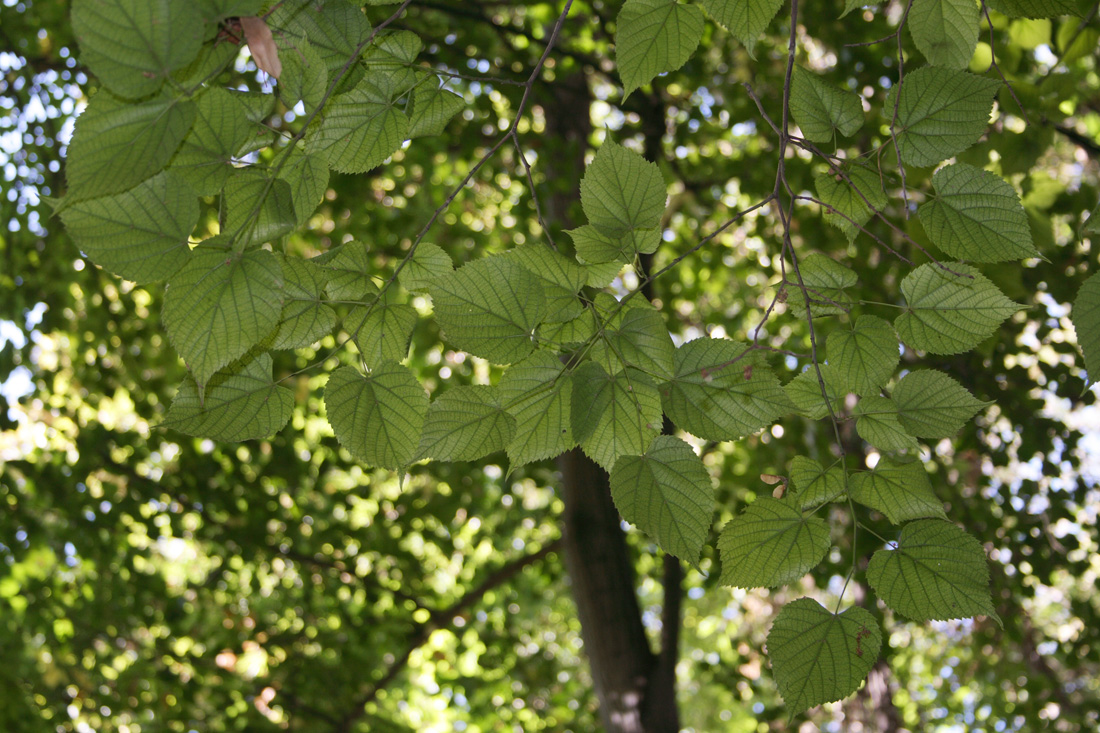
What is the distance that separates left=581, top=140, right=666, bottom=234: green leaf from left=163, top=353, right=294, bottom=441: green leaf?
39 centimetres

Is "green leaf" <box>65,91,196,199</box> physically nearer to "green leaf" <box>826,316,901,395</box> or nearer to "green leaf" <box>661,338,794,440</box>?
"green leaf" <box>661,338,794,440</box>

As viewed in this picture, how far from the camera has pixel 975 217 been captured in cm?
84

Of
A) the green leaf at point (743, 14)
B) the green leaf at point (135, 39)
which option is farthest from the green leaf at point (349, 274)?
the green leaf at point (743, 14)

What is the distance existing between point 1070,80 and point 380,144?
84.1 inches

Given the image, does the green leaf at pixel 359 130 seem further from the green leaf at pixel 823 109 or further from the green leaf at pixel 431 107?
the green leaf at pixel 823 109

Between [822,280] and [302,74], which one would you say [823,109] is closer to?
[822,280]

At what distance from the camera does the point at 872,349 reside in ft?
2.92

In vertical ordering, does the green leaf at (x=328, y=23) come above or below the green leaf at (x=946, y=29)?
below

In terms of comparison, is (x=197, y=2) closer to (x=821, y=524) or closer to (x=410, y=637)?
(x=821, y=524)

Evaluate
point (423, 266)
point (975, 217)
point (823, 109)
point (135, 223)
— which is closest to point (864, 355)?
point (975, 217)

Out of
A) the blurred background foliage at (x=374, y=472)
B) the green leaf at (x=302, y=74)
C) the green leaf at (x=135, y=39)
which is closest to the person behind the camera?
the green leaf at (x=135, y=39)

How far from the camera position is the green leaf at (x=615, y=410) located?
0.78 metres

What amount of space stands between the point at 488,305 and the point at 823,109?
0.49 m

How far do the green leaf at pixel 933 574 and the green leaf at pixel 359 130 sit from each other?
710 millimetres
